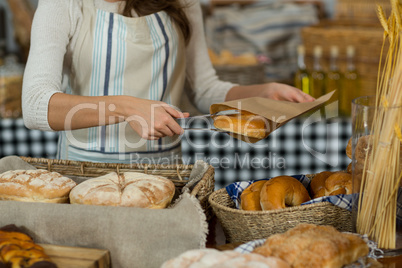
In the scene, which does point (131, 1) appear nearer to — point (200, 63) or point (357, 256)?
point (200, 63)

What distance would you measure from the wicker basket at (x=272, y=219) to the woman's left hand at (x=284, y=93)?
1.40ft

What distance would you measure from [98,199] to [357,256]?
48 centimetres

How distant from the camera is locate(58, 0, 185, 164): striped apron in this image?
1.42 m

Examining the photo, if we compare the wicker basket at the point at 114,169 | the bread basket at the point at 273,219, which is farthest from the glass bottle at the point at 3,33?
the bread basket at the point at 273,219

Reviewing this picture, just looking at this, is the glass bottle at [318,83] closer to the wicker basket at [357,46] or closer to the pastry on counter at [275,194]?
the wicker basket at [357,46]

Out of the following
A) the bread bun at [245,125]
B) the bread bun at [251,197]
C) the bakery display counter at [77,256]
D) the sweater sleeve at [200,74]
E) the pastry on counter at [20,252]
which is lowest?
the bakery display counter at [77,256]

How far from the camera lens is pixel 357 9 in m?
3.39

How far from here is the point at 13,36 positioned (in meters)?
3.85

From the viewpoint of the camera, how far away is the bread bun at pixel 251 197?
3.24 ft

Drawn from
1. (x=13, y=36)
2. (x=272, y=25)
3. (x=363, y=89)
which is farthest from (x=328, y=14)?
(x=13, y=36)

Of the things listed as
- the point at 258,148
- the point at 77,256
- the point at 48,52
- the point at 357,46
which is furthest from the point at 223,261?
the point at 357,46

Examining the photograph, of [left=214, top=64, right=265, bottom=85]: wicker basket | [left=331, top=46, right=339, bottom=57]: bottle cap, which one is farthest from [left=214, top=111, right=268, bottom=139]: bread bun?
[left=331, top=46, right=339, bottom=57]: bottle cap

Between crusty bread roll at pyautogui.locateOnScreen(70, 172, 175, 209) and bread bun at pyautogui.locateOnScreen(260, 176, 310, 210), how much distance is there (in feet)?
0.64

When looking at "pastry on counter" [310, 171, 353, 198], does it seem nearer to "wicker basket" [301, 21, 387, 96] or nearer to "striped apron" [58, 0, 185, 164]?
"striped apron" [58, 0, 185, 164]
